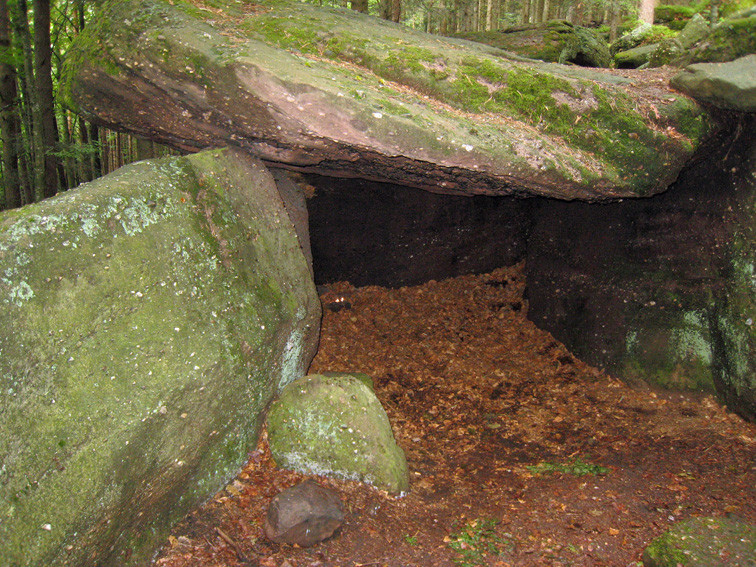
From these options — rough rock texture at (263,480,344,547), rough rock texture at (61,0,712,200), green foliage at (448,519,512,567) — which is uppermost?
rough rock texture at (61,0,712,200)

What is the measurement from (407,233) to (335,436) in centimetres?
528

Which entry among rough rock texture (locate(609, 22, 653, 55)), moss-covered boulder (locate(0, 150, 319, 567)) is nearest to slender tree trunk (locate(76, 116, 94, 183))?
moss-covered boulder (locate(0, 150, 319, 567))

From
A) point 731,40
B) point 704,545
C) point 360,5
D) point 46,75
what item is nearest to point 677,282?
point 731,40

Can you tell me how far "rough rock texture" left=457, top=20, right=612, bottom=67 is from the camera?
30.0 feet

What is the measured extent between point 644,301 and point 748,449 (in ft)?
6.77

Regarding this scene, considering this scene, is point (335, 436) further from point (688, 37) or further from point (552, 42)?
point (552, 42)

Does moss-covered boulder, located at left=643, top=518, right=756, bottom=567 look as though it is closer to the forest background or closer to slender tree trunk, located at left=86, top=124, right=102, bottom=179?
the forest background

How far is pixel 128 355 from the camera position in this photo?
3.74 m

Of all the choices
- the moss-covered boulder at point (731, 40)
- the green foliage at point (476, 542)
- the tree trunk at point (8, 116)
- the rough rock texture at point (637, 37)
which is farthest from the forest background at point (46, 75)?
the green foliage at point (476, 542)

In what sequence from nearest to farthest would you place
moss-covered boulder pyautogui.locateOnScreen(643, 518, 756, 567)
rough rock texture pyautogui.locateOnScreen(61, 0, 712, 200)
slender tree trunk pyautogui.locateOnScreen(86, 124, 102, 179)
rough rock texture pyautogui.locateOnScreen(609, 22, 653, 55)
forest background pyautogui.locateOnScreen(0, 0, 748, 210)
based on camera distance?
moss-covered boulder pyautogui.locateOnScreen(643, 518, 756, 567) < rough rock texture pyautogui.locateOnScreen(61, 0, 712, 200) < rough rock texture pyautogui.locateOnScreen(609, 22, 653, 55) < forest background pyautogui.locateOnScreen(0, 0, 748, 210) < slender tree trunk pyautogui.locateOnScreen(86, 124, 102, 179)

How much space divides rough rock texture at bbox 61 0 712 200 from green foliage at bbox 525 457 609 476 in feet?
8.89

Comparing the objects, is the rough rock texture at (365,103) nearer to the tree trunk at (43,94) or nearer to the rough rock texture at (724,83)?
the rough rock texture at (724,83)

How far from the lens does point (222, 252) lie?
4.65 m

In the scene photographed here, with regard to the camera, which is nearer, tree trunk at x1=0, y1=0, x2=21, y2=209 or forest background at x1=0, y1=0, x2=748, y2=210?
tree trunk at x1=0, y1=0, x2=21, y2=209
